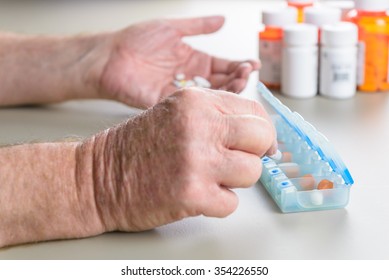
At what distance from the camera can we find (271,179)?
1021mm

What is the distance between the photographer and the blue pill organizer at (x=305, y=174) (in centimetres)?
97

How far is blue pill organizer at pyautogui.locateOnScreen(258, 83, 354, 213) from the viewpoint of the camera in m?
0.97

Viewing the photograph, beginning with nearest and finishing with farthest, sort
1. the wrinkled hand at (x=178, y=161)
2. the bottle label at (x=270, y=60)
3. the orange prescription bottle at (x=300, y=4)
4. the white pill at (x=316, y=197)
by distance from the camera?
the wrinkled hand at (x=178, y=161)
the white pill at (x=316, y=197)
the bottle label at (x=270, y=60)
the orange prescription bottle at (x=300, y=4)

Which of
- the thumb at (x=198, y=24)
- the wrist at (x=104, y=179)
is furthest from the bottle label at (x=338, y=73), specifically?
the wrist at (x=104, y=179)

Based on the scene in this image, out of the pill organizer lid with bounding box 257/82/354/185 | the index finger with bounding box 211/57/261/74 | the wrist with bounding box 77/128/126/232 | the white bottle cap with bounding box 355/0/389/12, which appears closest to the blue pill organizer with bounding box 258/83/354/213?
the pill organizer lid with bounding box 257/82/354/185

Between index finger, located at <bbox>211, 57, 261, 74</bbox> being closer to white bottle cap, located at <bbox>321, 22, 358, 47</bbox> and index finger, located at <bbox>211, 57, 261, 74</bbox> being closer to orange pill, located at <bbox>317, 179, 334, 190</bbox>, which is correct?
white bottle cap, located at <bbox>321, 22, 358, 47</bbox>

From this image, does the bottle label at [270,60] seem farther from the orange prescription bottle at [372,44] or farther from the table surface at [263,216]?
the orange prescription bottle at [372,44]

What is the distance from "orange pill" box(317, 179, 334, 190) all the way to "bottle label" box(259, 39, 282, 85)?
0.56 meters

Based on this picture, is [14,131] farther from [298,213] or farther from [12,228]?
[298,213]

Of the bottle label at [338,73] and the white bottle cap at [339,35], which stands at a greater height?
the white bottle cap at [339,35]

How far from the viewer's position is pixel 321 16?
1.49 meters

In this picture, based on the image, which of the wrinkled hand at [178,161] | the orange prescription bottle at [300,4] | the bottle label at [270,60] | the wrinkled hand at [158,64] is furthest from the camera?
the orange prescription bottle at [300,4]

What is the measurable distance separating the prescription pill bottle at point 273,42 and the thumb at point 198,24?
0.11 meters

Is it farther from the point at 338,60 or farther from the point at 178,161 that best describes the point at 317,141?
the point at 338,60
